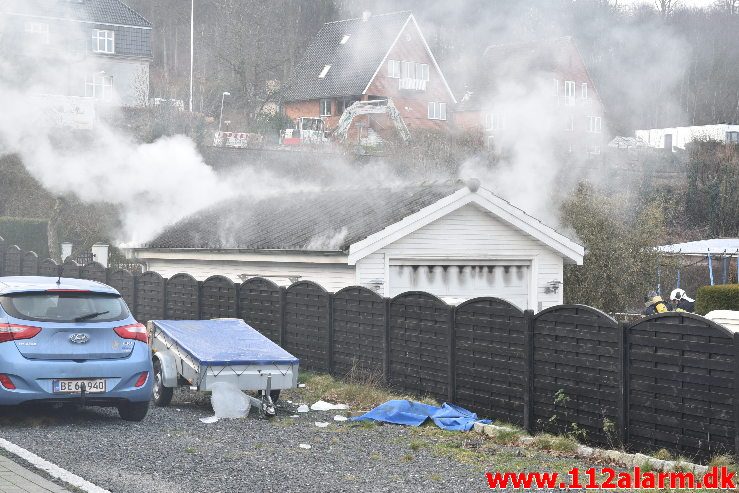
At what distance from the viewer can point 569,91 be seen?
27.6 meters

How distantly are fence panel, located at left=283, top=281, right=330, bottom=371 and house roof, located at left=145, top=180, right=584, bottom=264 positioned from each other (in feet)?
8.44

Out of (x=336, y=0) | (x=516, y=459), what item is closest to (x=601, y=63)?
(x=336, y=0)

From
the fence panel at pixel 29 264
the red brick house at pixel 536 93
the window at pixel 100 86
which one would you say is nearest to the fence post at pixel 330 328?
the red brick house at pixel 536 93

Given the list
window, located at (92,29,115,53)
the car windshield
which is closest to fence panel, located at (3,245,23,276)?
window, located at (92,29,115,53)

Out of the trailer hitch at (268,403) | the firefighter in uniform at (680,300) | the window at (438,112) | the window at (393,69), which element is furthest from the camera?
the window at (393,69)

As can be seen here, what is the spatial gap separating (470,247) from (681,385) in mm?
11986

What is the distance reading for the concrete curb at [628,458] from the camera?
33.2 feet

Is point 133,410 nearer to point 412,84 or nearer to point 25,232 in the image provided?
point 25,232

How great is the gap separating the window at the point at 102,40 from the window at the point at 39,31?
15.8 metres

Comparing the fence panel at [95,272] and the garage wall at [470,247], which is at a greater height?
the garage wall at [470,247]

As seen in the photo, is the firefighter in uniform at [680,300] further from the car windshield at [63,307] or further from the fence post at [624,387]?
the car windshield at [63,307]

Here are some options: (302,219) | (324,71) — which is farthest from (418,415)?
(324,71)

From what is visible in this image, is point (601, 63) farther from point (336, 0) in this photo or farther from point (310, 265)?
point (336, 0)

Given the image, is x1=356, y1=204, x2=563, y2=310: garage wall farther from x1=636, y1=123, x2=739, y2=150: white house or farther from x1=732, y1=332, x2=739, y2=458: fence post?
x1=636, y1=123, x2=739, y2=150: white house
